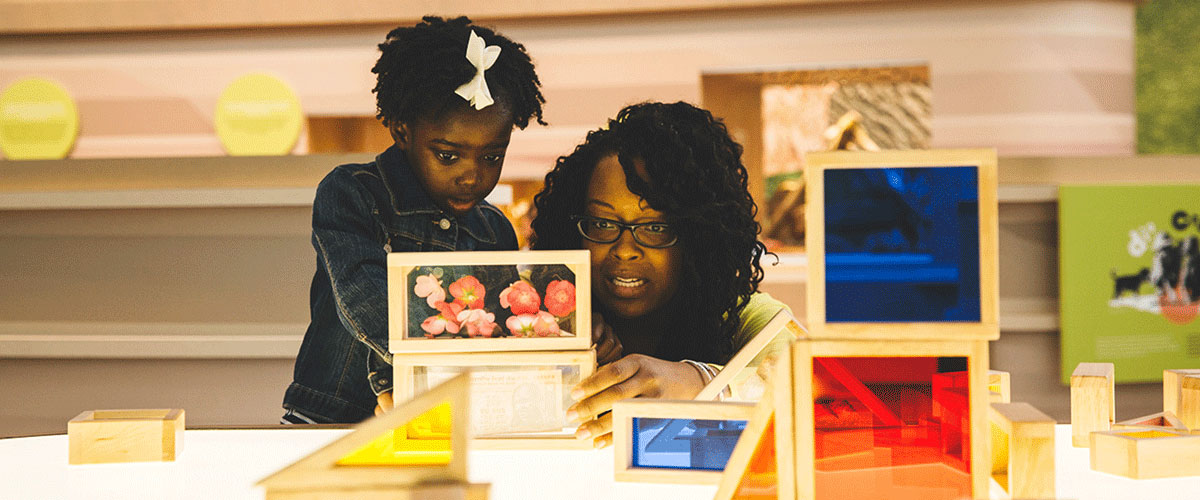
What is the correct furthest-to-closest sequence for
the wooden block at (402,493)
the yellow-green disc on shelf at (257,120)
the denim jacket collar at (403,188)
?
the yellow-green disc on shelf at (257,120)
the denim jacket collar at (403,188)
the wooden block at (402,493)

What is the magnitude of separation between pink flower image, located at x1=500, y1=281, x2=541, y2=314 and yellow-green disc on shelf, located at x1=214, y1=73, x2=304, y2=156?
2.19 m

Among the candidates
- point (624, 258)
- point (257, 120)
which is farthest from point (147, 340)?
point (624, 258)

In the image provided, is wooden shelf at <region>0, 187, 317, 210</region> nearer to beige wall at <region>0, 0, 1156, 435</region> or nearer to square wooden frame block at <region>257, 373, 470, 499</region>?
beige wall at <region>0, 0, 1156, 435</region>

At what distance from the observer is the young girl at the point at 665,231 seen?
43.9 inches

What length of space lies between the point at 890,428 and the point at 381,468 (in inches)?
14.7

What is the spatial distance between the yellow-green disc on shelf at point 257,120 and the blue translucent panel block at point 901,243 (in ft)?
8.26

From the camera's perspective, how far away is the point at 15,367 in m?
2.69

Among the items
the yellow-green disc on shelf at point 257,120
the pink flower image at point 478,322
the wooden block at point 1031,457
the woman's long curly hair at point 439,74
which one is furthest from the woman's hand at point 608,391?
the yellow-green disc on shelf at point 257,120

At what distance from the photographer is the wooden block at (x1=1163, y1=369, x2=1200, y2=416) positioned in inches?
34.4

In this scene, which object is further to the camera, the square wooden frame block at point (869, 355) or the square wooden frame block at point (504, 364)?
the square wooden frame block at point (504, 364)

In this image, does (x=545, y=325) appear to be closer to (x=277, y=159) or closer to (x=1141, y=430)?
(x=1141, y=430)

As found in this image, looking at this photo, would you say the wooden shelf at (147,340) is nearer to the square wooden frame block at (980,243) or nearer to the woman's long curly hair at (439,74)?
the woman's long curly hair at (439,74)

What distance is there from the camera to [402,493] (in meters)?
0.56

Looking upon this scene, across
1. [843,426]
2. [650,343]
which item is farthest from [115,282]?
[843,426]
